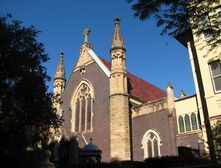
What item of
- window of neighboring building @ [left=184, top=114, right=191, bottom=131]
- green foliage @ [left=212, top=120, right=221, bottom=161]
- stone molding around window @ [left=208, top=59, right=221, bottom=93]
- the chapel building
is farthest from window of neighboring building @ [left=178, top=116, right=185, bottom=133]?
green foliage @ [left=212, top=120, right=221, bottom=161]

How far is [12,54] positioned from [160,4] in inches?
446

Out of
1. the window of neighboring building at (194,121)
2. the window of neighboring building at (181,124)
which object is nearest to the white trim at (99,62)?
the window of neighboring building at (181,124)

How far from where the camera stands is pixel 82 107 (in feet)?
98.7

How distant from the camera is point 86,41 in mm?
33625

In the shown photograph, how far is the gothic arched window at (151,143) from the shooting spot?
23.6m

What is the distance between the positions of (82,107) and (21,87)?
12.6 metres

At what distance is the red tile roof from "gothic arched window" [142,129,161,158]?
226 inches

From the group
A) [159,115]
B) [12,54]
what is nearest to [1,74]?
[12,54]

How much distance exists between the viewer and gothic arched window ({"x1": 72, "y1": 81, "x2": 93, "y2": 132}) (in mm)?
28703

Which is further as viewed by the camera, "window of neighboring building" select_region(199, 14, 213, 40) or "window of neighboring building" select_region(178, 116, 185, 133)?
"window of neighboring building" select_region(178, 116, 185, 133)

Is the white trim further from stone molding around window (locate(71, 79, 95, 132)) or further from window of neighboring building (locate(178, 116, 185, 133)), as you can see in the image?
window of neighboring building (locate(178, 116, 185, 133))

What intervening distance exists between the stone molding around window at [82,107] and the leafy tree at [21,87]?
8.61 meters

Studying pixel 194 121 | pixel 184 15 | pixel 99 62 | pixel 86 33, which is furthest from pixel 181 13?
pixel 86 33

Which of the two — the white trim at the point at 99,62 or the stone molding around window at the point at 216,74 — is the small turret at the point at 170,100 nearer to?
the stone molding around window at the point at 216,74
